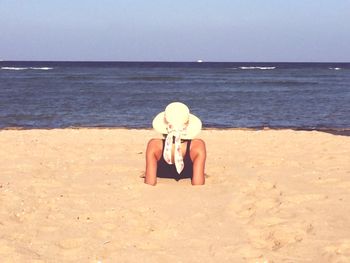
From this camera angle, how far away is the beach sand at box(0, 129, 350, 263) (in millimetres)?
4070

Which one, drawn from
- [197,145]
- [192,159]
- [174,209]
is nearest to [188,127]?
[197,145]

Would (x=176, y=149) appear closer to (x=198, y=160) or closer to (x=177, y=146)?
(x=177, y=146)

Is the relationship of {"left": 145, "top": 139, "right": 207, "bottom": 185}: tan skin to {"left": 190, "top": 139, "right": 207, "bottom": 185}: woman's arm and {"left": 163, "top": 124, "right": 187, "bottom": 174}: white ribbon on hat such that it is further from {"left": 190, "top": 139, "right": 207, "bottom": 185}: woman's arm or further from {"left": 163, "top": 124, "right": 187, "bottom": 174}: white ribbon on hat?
{"left": 163, "top": 124, "right": 187, "bottom": 174}: white ribbon on hat

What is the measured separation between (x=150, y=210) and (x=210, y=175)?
6.08 feet

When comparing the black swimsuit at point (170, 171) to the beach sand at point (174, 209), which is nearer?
the beach sand at point (174, 209)

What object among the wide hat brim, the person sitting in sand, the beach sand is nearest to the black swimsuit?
the person sitting in sand

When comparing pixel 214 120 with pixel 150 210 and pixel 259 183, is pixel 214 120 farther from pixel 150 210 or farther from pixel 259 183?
pixel 150 210

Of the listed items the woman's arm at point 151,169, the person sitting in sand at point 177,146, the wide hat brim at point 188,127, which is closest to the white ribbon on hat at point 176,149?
the person sitting in sand at point 177,146

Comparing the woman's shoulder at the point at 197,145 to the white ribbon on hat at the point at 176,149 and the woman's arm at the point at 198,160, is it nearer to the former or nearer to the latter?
the woman's arm at the point at 198,160

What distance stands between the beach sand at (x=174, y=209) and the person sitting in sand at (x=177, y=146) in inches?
7.8

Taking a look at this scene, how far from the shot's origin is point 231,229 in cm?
466

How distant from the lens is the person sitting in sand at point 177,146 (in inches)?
240

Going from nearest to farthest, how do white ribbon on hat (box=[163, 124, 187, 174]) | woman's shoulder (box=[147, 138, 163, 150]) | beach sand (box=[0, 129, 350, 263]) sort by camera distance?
beach sand (box=[0, 129, 350, 263])
white ribbon on hat (box=[163, 124, 187, 174])
woman's shoulder (box=[147, 138, 163, 150])

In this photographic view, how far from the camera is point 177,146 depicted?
6055 millimetres
